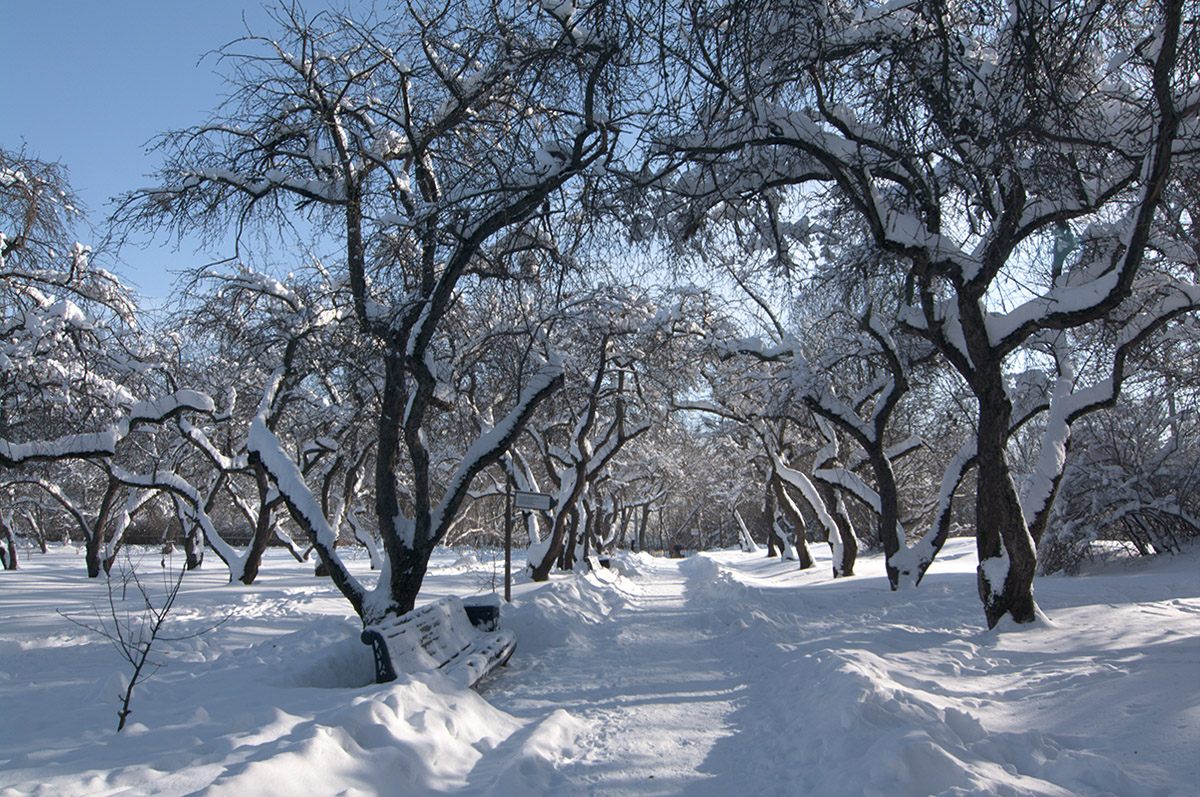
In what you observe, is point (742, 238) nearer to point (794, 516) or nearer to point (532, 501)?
point (532, 501)

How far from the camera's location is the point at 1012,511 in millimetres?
7207

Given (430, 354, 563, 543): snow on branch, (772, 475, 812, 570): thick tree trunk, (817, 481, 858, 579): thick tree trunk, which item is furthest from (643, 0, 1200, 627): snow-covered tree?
(772, 475, 812, 570): thick tree trunk

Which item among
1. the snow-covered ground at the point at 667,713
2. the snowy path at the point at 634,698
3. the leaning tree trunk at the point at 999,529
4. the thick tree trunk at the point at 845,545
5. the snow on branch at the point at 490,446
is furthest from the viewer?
the thick tree trunk at the point at 845,545

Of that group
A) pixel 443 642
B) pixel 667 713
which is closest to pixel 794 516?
pixel 443 642

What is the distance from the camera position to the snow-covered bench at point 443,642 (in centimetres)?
553

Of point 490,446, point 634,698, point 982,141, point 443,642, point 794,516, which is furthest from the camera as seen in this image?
point 794,516

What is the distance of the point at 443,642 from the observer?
680cm

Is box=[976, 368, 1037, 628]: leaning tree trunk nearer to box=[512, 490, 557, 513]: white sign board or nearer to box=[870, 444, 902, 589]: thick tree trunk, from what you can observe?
box=[870, 444, 902, 589]: thick tree trunk

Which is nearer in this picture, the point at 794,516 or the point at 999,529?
the point at 999,529

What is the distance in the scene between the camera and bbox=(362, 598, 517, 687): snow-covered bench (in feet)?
18.1

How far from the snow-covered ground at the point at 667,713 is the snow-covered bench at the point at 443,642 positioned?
34cm

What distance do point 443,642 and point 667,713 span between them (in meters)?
2.53

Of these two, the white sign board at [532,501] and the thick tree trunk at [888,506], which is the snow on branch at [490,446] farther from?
the thick tree trunk at [888,506]

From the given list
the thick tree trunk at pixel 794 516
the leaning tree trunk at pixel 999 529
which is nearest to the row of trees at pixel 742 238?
the leaning tree trunk at pixel 999 529
